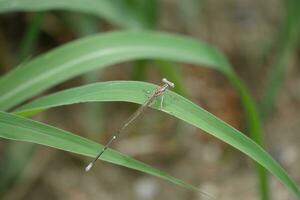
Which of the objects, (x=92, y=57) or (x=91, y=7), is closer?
(x=92, y=57)

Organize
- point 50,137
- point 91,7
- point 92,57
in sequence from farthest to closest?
point 91,7, point 92,57, point 50,137

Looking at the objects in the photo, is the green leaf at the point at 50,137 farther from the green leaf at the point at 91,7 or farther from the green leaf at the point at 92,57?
the green leaf at the point at 91,7

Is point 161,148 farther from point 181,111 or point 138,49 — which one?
point 181,111

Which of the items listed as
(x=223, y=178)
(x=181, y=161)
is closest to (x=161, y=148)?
(x=181, y=161)

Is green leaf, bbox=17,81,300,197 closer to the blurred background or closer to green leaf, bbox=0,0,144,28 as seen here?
green leaf, bbox=0,0,144,28

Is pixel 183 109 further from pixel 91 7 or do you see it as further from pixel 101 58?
pixel 91 7

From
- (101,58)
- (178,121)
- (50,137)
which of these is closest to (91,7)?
(101,58)

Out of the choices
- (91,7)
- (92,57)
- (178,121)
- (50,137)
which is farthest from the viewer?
(178,121)
